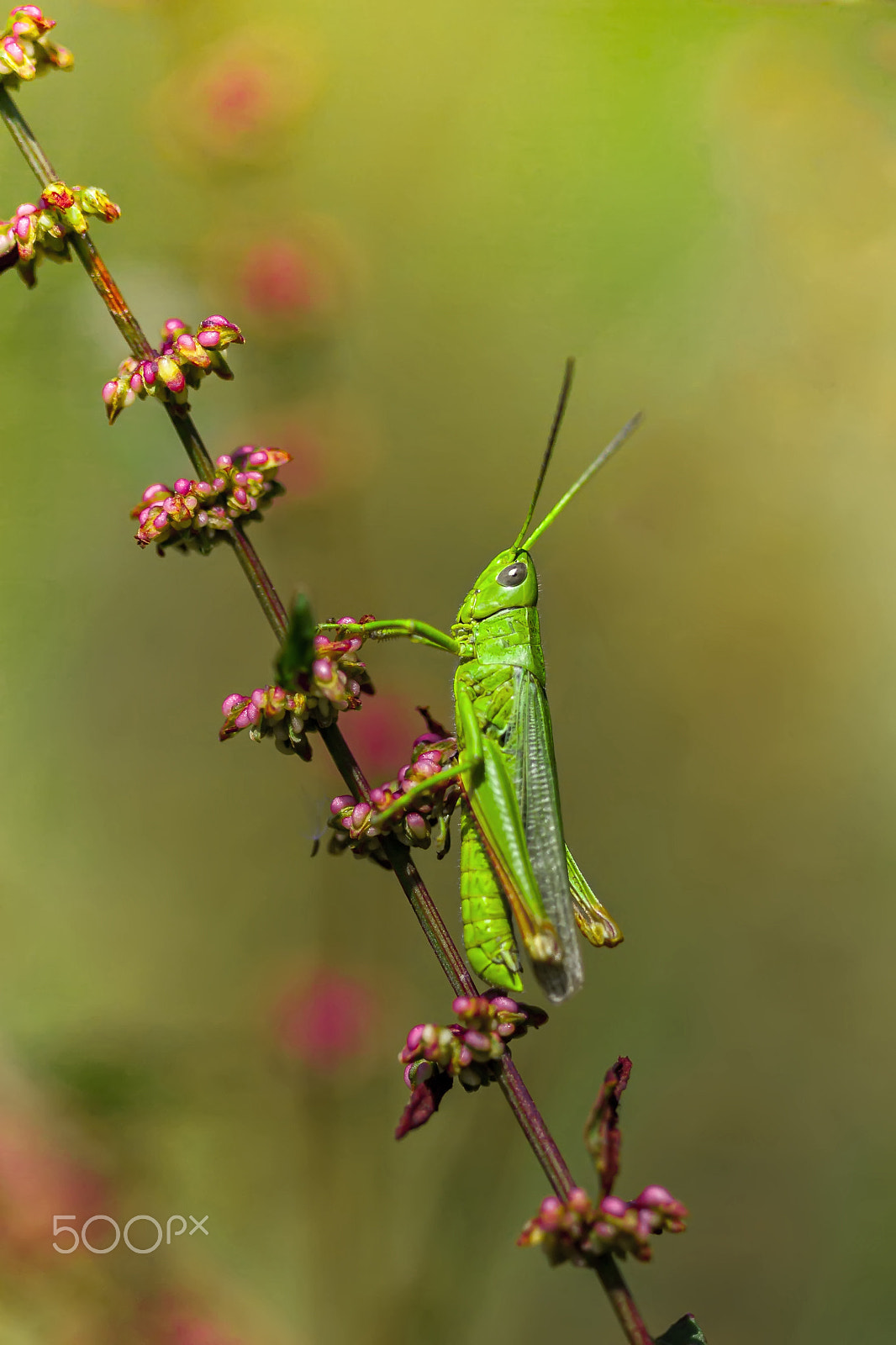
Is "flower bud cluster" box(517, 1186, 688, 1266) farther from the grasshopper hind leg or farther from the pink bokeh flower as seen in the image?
the pink bokeh flower

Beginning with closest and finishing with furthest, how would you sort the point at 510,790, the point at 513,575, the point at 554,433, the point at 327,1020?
1. the point at 554,433
2. the point at 510,790
3. the point at 513,575
4. the point at 327,1020

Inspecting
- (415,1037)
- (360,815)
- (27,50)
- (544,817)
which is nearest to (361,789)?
(360,815)

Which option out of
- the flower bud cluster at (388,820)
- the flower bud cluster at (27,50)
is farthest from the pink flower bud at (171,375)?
the flower bud cluster at (388,820)

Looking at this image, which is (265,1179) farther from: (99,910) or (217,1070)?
(99,910)

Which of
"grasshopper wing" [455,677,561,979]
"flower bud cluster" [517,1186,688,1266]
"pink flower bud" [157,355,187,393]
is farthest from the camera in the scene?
"grasshopper wing" [455,677,561,979]

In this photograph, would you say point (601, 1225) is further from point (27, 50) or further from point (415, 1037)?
point (27, 50)

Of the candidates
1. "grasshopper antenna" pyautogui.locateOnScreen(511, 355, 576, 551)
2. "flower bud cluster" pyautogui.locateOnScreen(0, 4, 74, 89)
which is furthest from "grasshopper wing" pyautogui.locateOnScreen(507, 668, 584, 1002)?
"flower bud cluster" pyautogui.locateOnScreen(0, 4, 74, 89)
